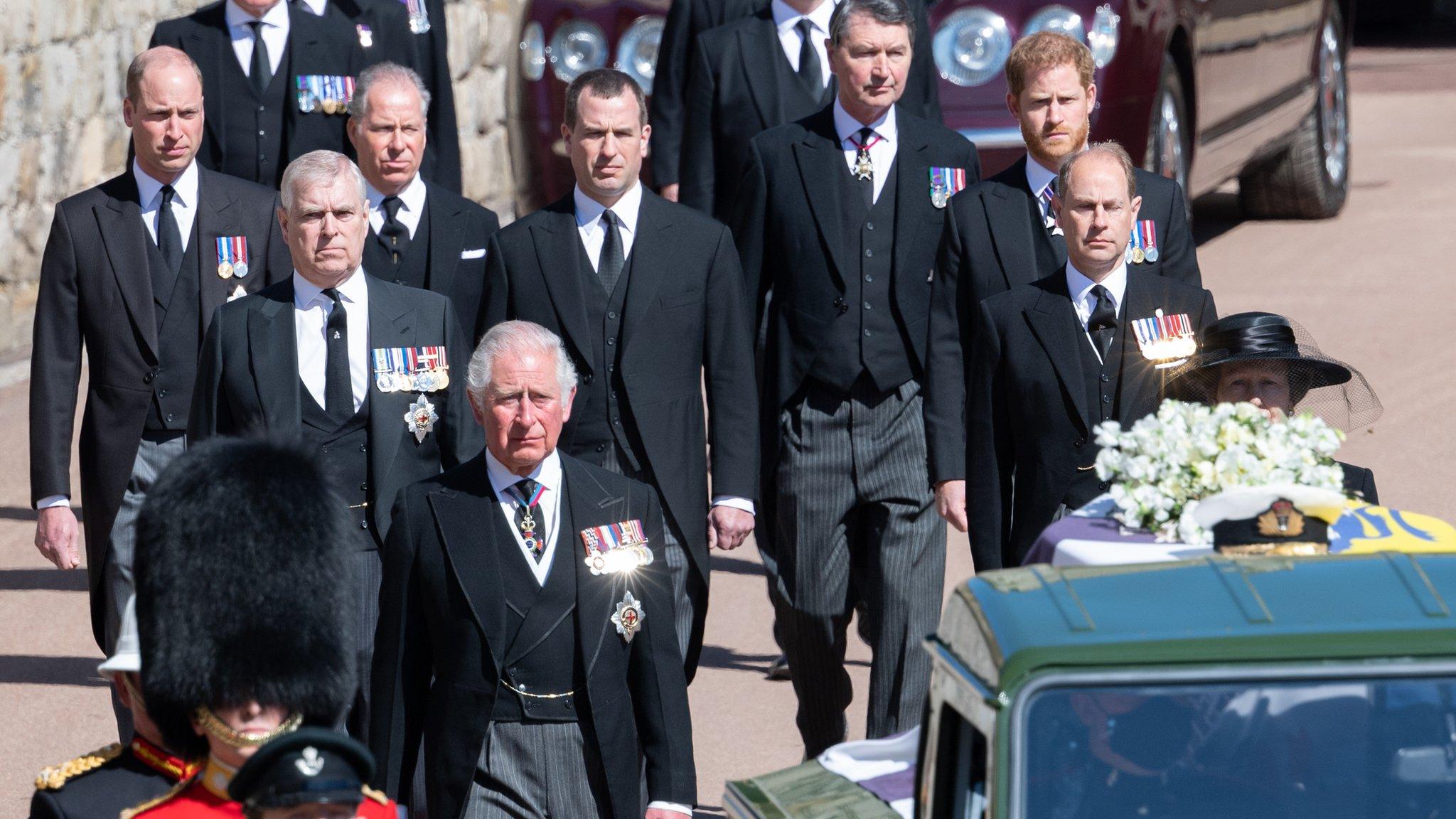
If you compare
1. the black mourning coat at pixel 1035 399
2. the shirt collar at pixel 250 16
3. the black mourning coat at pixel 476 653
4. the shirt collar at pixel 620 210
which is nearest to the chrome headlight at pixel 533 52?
the shirt collar at pixel 250 16

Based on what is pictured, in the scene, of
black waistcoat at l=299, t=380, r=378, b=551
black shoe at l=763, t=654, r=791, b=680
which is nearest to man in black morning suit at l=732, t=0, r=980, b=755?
black shoe at l=763, t=654, r=791, b=680

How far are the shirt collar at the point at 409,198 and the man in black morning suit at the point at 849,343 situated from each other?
2.97 feet

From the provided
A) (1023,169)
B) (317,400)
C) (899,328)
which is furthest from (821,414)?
(317,400)

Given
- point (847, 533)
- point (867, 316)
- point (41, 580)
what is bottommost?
point (41, 580)

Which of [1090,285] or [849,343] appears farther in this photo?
[849,343]

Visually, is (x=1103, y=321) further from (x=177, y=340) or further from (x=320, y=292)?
(x=177, y=340)

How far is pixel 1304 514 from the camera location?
3.95m

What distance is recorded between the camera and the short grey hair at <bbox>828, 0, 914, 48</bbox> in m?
6.58

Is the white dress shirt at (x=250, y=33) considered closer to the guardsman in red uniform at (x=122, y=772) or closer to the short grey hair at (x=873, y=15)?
the short grey hair at (x=873, y=15)

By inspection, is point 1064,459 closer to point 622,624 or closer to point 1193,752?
point 622,624

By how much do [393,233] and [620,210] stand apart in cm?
74

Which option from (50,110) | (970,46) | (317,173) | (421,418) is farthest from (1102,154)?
(50,110)

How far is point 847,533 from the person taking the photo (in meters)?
6.70

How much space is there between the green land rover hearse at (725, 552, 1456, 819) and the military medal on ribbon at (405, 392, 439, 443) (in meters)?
2.62
